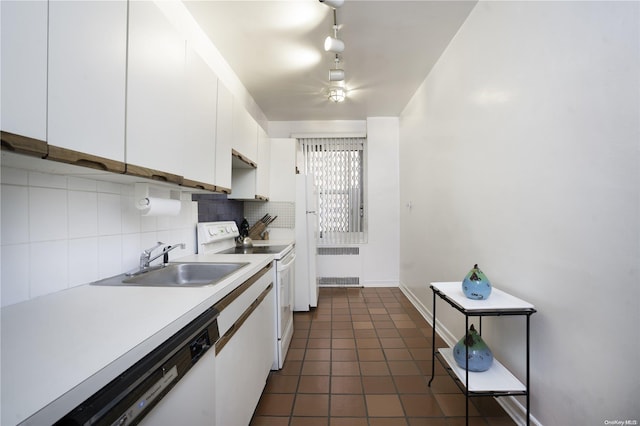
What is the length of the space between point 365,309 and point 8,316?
301cm

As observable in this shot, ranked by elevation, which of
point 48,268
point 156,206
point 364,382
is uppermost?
point 156,206

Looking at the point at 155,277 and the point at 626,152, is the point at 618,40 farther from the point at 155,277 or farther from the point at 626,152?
the point at 155,277

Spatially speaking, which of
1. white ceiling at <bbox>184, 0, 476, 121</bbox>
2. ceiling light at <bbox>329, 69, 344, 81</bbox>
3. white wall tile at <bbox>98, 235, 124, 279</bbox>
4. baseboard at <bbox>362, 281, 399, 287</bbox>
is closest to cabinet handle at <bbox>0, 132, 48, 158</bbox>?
white wall tile at <bbox>98, 235, 124, 279</bbox>

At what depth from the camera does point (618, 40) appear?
0.94 m

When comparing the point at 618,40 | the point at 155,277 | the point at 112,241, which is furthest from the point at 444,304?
the point at 112,241

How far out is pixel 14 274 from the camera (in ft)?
2.79

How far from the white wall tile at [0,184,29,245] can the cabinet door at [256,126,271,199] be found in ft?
6.31

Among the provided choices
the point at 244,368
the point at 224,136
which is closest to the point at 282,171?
the point at 224,136

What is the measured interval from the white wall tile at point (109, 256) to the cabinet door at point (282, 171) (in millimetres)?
2180

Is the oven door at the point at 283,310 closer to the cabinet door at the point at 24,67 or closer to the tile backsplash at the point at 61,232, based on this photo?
the tile backsplash at the point at 61,232

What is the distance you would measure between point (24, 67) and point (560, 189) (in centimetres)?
196

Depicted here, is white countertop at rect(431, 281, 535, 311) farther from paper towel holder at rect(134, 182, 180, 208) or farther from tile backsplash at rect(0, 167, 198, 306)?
tile backsplash at rect(0, 167, 198, 306)

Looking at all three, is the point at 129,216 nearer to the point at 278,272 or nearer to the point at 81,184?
the point at 81,184

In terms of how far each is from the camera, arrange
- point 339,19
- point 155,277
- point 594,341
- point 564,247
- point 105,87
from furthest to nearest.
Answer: point 339,19 → point 155,277 → point 564,247 → point 594,341 → point 105,87
